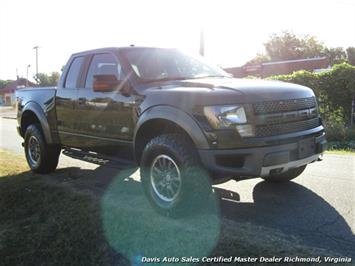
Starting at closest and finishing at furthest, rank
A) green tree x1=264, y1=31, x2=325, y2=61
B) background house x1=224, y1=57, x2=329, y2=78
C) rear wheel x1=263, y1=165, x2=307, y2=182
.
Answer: rear wheel x1=263, y1=165, x2=307, y2=182
background house x1=224, y1=57, x2=329, y2=78
green tree x1=264, y1=31, x2=325, y2=61

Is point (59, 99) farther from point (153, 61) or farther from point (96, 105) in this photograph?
point (153, 61)

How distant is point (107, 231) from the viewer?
4449 mm

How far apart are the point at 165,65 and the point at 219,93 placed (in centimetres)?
151

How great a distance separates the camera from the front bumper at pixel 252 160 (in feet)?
13.1

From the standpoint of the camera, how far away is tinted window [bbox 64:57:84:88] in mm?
6211

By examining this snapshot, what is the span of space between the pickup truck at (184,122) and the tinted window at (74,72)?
0.04 meters

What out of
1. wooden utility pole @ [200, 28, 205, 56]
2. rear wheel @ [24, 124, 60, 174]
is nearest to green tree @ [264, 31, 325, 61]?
wooden utility pole @ [200, 28, 205, 56]

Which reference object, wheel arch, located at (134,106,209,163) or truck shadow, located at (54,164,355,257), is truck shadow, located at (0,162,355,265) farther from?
wheel arch, located at (134,106,209,163)

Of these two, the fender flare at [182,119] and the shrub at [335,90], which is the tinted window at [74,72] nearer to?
the fender flare at [182,119]

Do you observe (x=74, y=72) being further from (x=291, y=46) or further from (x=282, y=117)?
(x=291, y=46)

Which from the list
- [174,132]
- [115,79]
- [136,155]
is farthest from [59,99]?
[174,132]

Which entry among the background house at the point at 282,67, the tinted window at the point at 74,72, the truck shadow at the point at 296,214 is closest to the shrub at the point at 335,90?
the truck shadow at the point at 296,214

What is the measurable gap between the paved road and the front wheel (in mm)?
332

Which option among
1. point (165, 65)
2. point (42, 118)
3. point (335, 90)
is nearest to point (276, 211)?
point (165, 65)
